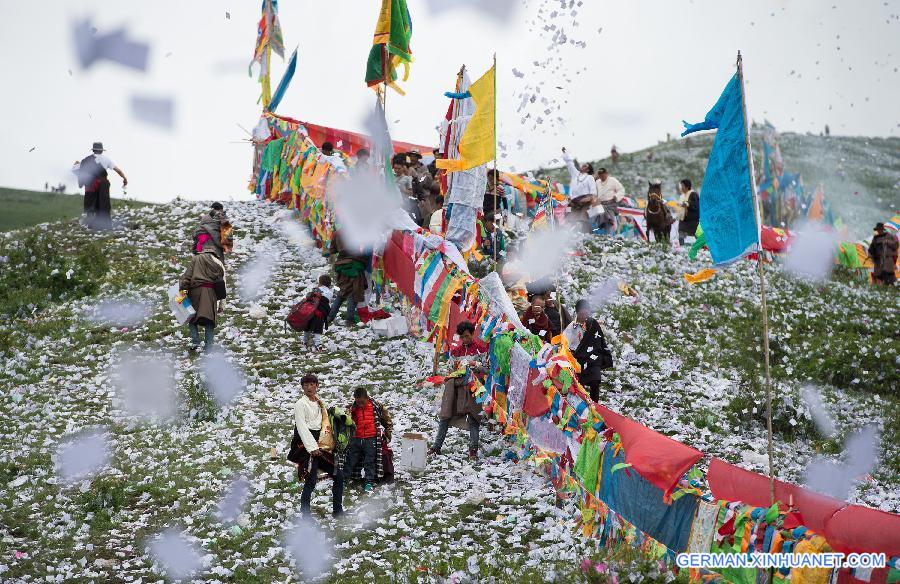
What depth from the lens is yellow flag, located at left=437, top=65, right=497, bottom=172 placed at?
56.1ft

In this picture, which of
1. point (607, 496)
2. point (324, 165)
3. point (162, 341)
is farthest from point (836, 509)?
point (324, 165)

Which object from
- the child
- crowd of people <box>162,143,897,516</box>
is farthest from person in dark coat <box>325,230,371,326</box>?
the child

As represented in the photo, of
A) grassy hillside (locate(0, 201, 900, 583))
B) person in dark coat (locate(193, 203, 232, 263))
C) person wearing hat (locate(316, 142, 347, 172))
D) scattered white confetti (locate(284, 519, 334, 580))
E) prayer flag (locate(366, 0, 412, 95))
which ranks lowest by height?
scattered white confetti (locate(284, 519, 334, 580))

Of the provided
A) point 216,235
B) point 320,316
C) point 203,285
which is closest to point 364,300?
point 320,316

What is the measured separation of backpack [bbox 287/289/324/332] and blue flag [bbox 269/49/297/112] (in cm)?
1363

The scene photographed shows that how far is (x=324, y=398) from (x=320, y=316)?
3045 millimetres

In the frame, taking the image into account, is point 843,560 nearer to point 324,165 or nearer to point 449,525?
point 449,525

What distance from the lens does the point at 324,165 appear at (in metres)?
25.0

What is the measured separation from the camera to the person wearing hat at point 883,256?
27031 millimetres

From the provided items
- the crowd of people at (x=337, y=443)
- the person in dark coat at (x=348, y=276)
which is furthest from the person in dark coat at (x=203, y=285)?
the crowd of people at (x=337, y=443)

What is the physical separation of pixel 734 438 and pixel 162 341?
36.7ft

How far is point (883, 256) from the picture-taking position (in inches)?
1065

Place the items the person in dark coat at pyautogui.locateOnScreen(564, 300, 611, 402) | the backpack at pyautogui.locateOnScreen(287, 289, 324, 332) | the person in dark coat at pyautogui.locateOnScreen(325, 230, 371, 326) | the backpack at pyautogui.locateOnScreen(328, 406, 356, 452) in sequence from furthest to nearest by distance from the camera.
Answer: the person in dark coat at pyautogui.locateOnScreen(325, 230, 371, 326)
the backpack at pyautogui.locateOnScreen(287, 289, 324, 332)
the person in dark coat at pyautogui.locateOnScreen(564, 300, 611, 402)
the backpack at pyautogui.locateOnScreen(328, 406, 356, 452)

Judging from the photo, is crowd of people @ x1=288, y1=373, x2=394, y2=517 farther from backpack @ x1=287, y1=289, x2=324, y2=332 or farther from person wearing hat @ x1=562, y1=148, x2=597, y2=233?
person wearing hat @ x1=562, y1=148, x2=597, y2=233
